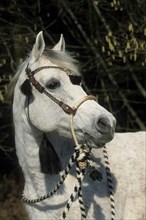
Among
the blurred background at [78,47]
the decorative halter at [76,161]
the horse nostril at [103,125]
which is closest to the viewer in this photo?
the horse nostril at [103,125]

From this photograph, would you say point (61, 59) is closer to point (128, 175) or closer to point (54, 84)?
point (54, 84)

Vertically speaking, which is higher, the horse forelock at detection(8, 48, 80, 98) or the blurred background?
the horse forelock at detection(8, 48, 80, 98)

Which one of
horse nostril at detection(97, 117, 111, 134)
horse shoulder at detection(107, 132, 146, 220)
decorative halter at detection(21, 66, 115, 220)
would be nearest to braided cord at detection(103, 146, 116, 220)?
decorative halter at detection(21, 66, 115, 220)

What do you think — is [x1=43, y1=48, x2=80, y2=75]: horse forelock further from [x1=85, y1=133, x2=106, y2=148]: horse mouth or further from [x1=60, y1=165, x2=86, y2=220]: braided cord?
[x1=60, y1=165, x2=86, y2=220]: braided cord

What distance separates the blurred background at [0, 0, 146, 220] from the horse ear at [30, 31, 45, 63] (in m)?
3.98

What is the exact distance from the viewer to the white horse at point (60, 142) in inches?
152

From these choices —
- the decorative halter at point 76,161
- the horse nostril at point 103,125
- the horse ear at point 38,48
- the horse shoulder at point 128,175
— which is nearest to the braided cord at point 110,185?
the decorative halter at point 76,161

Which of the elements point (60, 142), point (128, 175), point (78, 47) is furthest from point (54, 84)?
point (78, 47)

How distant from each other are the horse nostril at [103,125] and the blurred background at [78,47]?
4.53 metres

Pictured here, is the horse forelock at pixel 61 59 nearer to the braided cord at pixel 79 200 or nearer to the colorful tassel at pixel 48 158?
the colorful tassel at pixel 48 158

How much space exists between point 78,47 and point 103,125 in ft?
17.6

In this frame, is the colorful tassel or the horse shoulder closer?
the colorful tassel

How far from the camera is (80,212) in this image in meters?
4.11

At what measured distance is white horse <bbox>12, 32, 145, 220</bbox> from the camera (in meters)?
3.87
